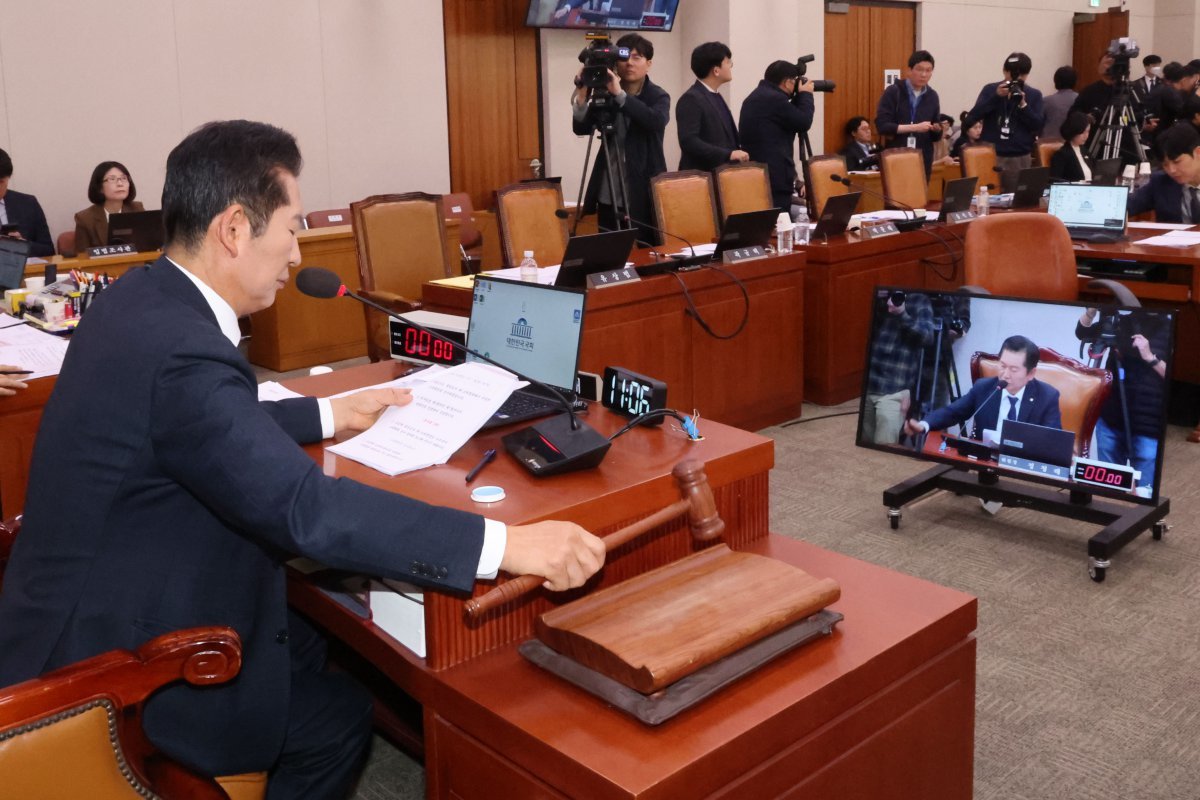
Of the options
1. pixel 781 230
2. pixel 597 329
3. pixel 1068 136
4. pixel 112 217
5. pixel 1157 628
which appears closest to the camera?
pixel 1157 628

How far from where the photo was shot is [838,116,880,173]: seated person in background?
950 centimetres

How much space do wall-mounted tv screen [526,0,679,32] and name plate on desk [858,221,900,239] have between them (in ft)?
12.3

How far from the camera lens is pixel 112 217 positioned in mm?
4953

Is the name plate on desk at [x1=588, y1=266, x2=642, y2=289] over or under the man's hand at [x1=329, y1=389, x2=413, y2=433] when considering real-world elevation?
over

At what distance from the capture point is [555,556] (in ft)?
4.54

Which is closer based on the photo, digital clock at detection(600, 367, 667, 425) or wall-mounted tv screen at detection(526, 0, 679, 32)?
digital clock at detection(600, 367, 667, 425)

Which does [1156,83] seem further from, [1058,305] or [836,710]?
[836,710]

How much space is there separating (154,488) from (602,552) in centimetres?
56

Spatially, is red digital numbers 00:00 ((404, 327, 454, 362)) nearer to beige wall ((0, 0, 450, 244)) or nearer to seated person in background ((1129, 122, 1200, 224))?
seated person in background ((1129, 122, 1200, 224))

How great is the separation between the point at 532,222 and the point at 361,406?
117 inches

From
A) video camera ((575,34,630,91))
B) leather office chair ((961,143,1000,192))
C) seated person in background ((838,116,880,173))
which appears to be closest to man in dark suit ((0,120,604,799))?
video camera ((575,34,630,91))

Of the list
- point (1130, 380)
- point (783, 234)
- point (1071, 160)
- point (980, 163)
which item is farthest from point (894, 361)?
point (1071, 160)

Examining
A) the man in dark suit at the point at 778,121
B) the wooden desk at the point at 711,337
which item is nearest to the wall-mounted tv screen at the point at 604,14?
the man in dark suit at the point at 778,121

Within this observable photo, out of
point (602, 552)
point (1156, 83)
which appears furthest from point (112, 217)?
point (1156, 83)
